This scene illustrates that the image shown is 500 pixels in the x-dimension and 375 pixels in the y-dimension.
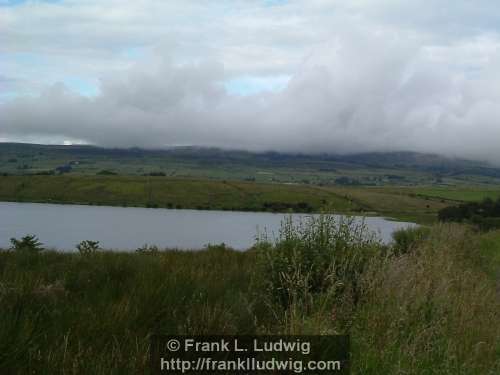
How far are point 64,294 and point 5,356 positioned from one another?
1.98 meters

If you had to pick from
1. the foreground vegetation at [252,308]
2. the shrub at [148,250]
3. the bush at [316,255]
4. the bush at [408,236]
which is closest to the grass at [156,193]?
the bush at [408,236]

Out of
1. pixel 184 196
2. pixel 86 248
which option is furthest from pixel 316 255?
pixel 184 196

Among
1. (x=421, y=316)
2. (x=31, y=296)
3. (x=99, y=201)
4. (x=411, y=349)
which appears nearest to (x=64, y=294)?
(x=31, y=296)

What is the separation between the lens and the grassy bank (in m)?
109

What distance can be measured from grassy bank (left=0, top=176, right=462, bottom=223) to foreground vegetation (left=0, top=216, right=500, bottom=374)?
301 feet

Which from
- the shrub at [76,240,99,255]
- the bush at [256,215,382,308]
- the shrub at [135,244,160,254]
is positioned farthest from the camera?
the shrub at [135,244,160,254]

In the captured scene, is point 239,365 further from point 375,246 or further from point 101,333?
point 375,246

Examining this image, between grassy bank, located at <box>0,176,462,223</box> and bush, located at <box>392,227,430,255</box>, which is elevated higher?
bush, located at <box>392,227,430,255</box>

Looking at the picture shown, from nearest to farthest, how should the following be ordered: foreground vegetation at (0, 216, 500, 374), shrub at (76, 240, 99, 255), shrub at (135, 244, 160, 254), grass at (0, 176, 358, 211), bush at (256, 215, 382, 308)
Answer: foreground vegetation at (0, 216, 500, 374) → bush at (256, 215, 382, 308) → shrub at (76, 240, 99, 255) → shrub at (135, 244, 160, 254) → grass at (0, 176, 358, 211)

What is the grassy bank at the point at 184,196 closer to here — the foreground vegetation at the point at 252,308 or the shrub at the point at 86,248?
the shrub at the point at 86,248

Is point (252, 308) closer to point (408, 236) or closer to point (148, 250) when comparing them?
point (148, 250)

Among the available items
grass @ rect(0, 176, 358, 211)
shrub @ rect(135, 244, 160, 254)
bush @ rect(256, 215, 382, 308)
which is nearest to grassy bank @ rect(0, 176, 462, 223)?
grass @ rect(0, 176, 358, 211)

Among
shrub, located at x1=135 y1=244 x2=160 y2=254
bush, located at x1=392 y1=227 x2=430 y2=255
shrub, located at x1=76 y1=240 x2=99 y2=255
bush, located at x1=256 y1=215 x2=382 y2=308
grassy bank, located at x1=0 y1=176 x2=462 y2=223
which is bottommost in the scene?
grassy bank, located at x1=0 y1=176 x2=462 y2=223

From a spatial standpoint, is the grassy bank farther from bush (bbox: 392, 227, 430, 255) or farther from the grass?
bush (bbox: 392, 227, 430, 255)
